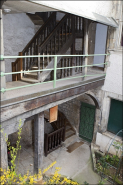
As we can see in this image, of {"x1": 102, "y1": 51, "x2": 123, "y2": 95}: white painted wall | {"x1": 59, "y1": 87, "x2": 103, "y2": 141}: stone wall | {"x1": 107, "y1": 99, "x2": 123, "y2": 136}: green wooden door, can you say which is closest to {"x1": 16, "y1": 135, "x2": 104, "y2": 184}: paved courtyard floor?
{"x1": 59, "y1": 87, "x2": 103, "y2": 141}: stone wall

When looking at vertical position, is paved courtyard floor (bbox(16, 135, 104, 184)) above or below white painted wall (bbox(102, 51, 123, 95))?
below

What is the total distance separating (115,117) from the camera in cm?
715

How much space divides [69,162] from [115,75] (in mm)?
4324

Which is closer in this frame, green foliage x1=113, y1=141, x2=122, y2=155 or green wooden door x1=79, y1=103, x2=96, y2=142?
green foliage x1=113, y1=141, x2=122, y2=155

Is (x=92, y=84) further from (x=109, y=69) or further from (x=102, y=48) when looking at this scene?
(x=102, y=48)

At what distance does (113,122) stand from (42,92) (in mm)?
4661

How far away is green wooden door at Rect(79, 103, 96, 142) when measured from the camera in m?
8.05

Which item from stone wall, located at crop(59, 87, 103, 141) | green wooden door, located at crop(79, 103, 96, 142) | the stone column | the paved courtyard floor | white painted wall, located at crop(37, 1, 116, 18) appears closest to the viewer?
the stone column

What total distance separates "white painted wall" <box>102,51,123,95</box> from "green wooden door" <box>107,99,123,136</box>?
2.17ft

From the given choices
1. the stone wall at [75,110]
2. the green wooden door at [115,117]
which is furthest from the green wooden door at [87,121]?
the green wooden door at [115,117]

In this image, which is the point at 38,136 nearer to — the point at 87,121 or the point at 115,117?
the point at 115,117

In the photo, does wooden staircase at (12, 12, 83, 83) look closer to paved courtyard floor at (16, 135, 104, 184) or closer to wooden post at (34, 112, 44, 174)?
wooden post at (34, 112, 44, 174)

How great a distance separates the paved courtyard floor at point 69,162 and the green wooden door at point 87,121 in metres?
0.58

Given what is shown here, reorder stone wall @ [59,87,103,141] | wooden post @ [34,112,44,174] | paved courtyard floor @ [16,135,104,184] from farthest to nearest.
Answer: stone wall @ [59,87,103,141]
paved courtyard floor @ [16,135,104,184]
wooden post @ [34,112,44,174]
